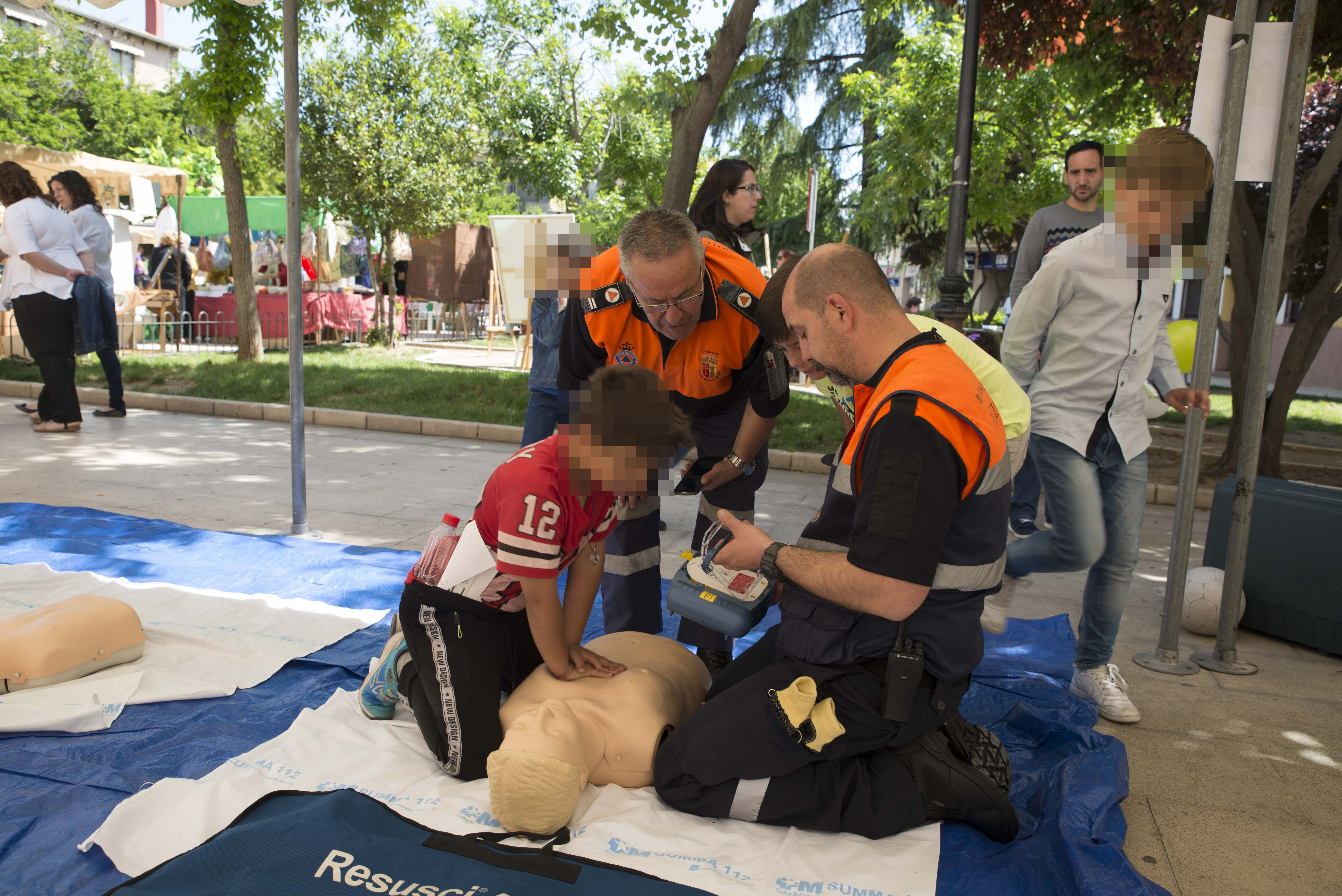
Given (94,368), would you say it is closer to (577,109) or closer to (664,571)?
(664,571)

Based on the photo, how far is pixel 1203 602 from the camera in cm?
419

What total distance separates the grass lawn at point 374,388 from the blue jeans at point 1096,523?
16.4ft

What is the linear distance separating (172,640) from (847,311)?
9.71 ft

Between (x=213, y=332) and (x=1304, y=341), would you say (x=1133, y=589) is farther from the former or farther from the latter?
(x=213, y=332)

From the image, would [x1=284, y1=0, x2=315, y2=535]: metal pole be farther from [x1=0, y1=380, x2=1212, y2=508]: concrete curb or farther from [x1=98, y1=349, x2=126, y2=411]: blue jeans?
[x1=98, y1=349, x2=126, y2=411]: blue jeans

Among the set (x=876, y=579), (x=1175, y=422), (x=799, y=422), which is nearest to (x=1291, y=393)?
(x=1175, y=422)

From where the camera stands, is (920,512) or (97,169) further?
(97,169)

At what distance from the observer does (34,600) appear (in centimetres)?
386

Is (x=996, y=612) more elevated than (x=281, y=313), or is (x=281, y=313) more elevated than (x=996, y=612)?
(x=281, y=313)

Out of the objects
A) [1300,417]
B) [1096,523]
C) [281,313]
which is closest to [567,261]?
[1096,523]

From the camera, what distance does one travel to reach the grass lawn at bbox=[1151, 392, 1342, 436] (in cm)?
1120

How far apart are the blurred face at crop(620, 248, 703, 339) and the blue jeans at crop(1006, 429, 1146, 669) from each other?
4.61ft

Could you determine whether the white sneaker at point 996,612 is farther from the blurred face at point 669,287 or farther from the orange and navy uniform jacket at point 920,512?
the blurred face at point 669,287

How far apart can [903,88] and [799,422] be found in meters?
5.92
